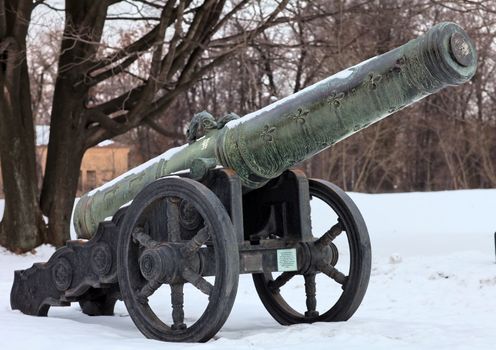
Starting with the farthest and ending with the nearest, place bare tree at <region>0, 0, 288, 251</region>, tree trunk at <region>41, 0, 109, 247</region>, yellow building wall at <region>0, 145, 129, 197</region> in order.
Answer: yellow building wall at <region>0, 145, 129, 197</region> < tree trunk at <region>41, 0, 109, 247</region> < bare tree at <region>0, 0, 288, 251</region>

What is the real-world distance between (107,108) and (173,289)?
1010cm

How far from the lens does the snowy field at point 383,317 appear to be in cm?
579

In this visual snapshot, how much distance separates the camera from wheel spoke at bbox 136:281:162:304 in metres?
6.14

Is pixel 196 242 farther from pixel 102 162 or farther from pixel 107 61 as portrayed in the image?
pixel 102 162

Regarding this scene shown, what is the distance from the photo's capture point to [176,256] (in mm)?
6113

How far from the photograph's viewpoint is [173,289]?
615cm

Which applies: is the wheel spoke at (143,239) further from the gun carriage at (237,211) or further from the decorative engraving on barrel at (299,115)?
the decorative engraving on barrel at (299,115)

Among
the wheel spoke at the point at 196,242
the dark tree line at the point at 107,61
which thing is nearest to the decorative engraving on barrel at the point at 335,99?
the wheel spoke at the point at 196,242

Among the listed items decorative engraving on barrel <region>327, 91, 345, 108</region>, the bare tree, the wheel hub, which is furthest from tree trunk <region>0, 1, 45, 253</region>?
decorative engraving on barrel <region>327, 91, 345, 108</region>

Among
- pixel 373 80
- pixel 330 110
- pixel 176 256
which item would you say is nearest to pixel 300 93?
→ pixel 330 110

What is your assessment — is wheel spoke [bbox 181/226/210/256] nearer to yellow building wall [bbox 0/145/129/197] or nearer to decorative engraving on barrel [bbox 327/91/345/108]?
decorative engraving on barrel [bbox 327/91/345/108]

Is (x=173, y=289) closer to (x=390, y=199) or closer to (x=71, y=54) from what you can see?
(x=71, y=54)

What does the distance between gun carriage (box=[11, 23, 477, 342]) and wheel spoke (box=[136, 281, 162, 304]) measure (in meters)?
0.01

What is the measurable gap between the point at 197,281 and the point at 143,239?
22.1 inches
